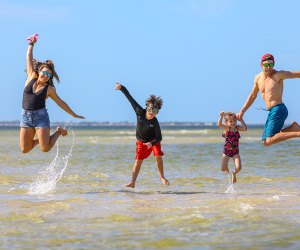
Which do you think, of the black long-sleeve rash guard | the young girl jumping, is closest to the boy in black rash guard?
the black long-sleeve rash guard

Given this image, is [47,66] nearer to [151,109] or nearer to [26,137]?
[26,137]

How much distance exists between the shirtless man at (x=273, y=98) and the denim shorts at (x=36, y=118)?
3.27m

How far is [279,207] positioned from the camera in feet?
27.4

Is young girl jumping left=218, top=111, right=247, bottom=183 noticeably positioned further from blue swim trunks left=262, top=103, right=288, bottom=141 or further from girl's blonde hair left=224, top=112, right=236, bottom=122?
blue swim trunks left=262, top=103, right=288, bottom=141

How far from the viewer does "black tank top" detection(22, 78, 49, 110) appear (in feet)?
32.6

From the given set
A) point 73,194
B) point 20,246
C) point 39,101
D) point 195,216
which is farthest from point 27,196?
point 20,246

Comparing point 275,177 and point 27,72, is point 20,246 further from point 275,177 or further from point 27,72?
point 275,177

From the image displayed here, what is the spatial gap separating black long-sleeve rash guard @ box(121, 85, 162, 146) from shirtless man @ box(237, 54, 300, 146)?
1.72 meters

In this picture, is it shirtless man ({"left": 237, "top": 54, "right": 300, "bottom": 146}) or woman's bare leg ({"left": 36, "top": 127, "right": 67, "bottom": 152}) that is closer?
shirtless man ({"left": 237, "top": 54, "right": 300, "bottom": 146})

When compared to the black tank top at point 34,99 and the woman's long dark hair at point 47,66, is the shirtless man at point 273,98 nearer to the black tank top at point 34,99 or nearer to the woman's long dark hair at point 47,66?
the woman's long dark hair at point 47,66

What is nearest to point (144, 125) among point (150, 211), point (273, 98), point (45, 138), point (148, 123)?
point (148, 123)

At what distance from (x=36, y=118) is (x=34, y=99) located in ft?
0.94

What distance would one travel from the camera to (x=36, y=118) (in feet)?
32.8

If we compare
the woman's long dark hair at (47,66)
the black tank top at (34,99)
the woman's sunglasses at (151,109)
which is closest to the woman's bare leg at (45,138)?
the black tank top at (34,99)
